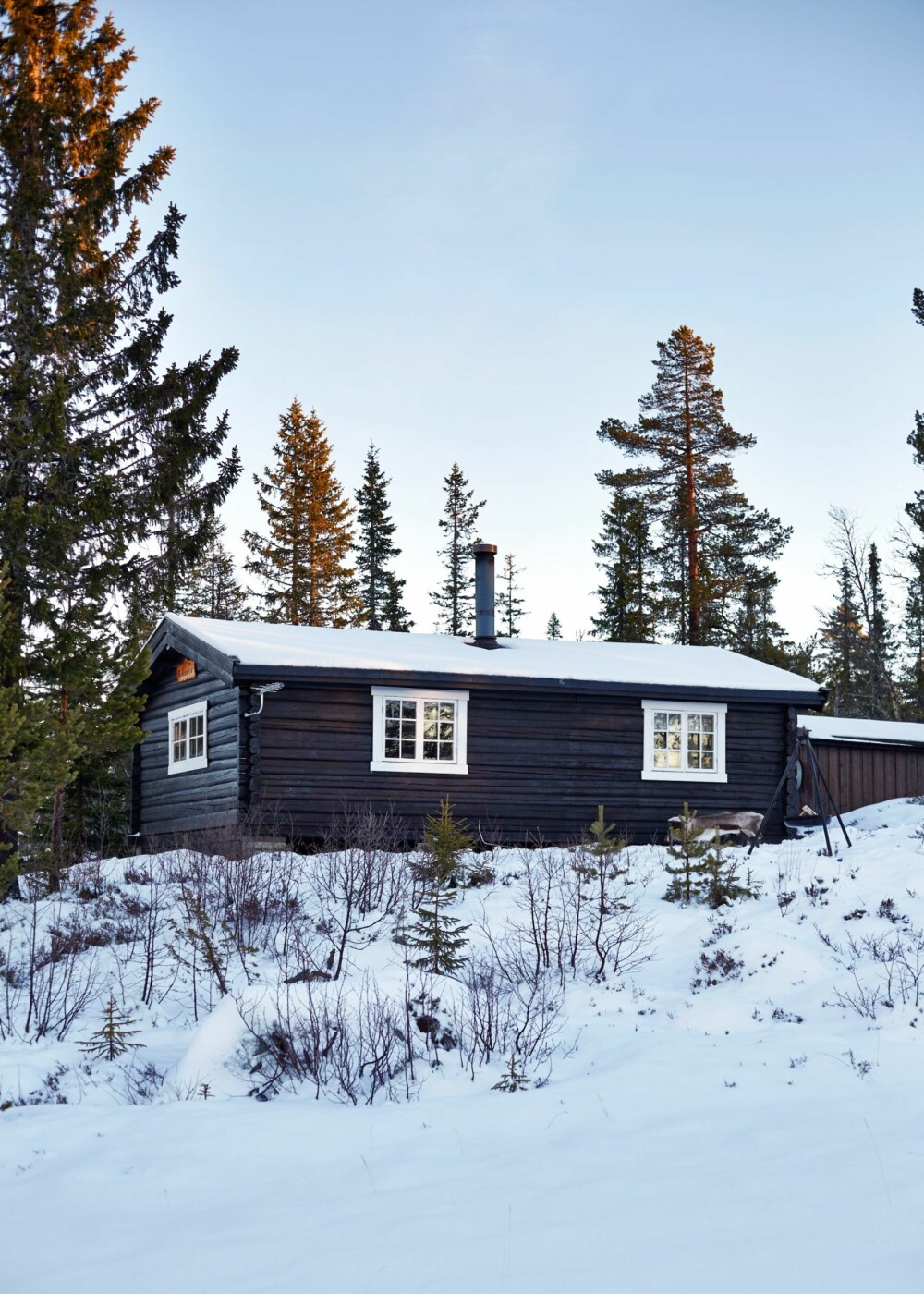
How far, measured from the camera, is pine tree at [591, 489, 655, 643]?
35.3 meters

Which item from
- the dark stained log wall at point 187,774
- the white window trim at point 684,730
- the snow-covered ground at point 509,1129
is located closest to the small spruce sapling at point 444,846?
the snow-covered ground at point 509,1129

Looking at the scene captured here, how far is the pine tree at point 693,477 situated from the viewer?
33906 mm

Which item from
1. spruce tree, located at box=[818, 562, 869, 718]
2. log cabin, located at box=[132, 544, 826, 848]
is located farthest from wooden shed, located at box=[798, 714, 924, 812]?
spruce tree, located at box=[818, 562, 869, 718]

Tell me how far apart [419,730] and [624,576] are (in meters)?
20.5

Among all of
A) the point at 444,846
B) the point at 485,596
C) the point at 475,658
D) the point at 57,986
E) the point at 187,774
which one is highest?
the point at 485,596

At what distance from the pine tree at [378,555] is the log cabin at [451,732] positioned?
18.5 meters

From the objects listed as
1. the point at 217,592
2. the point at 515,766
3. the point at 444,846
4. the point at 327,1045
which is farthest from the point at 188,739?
the point at 217,592

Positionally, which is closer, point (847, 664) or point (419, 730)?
point (419, 730)

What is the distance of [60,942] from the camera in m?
10.5

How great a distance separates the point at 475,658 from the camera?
18391mm

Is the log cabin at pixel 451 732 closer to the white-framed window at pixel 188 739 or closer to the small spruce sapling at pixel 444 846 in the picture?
the white-framed window at pixel 188 739

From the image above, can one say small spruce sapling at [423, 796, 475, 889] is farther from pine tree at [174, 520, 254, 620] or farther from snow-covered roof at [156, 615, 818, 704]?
pine tree at [174, 520, 254, 620]

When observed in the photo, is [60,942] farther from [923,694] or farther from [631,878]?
[923,694]

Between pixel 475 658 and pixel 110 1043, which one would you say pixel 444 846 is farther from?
pixel 475 658
